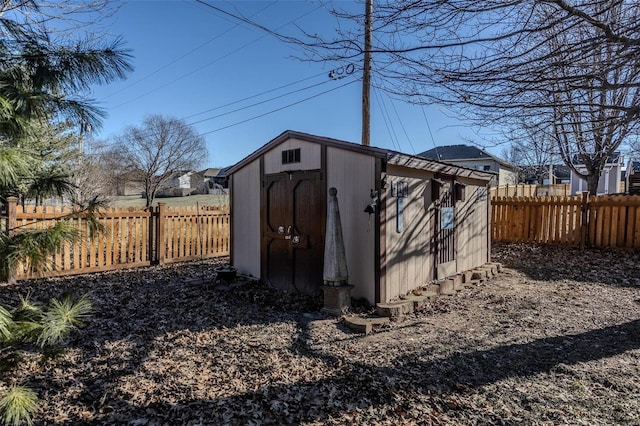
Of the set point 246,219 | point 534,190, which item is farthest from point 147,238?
point 534,190

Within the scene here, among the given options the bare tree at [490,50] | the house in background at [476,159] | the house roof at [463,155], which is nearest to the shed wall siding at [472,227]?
the bare tree at [490,50]

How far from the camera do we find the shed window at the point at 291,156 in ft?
20.0

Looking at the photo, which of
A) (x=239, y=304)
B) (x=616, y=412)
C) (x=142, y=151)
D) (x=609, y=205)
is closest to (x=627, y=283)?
(x=609, y=205)

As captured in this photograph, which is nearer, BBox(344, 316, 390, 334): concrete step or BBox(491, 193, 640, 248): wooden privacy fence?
BBox(344, 316, 390, 334): concrete step

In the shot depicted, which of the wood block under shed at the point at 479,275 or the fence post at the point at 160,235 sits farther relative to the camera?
the fence post at the point at 160,235

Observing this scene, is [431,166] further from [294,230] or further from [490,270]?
[490,270]

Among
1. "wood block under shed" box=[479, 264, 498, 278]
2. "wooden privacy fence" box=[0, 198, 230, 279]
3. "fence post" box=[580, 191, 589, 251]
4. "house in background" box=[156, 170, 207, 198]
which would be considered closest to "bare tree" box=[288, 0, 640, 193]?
"wood block under shed" box=[479, 264, 498, 278]

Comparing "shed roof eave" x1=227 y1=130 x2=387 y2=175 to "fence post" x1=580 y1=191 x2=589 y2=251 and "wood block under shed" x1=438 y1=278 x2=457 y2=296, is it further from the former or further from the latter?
"fence post" x1=580 y1=191 x2=589 y2=251

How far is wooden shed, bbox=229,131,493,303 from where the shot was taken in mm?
5172

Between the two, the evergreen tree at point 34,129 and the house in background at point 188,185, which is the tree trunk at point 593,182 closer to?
the evergreen tree at point 34,129

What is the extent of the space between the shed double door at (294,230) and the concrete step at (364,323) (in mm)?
1206

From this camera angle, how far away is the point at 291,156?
620 cm

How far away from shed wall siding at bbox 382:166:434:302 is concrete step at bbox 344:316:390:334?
0.56 m

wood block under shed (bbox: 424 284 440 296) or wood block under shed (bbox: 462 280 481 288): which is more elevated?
wood block under shed (bbox: 424 284 440 296)
